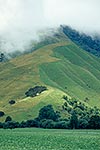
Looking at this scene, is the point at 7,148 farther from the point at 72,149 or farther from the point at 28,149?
the point at 72,149

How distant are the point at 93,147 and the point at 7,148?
81.0 feet

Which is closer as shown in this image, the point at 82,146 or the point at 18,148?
the point at 18,148

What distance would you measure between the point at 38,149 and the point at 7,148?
7.63m

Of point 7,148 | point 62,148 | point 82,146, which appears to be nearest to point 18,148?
point 7,148

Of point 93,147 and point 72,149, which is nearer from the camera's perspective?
point 72,149

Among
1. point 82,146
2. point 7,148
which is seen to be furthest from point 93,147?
point 7,148

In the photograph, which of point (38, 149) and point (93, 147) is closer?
point (38, 149)

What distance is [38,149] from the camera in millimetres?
119062

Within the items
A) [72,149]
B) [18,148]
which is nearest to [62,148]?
[72,149]

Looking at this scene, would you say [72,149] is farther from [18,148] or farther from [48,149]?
[18,148]

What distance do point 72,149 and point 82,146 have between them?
10950mm

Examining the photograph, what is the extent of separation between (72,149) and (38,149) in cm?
901

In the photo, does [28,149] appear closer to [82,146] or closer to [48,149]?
[48,149]

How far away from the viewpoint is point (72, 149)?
122 meters
